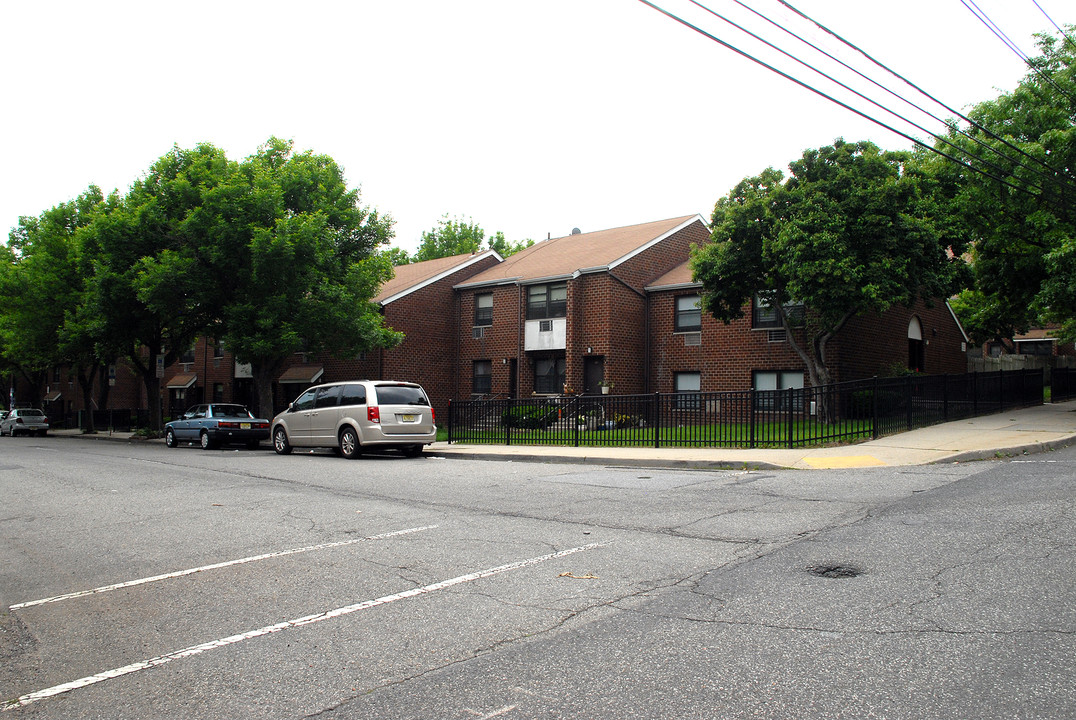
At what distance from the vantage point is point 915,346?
2888 centimetres

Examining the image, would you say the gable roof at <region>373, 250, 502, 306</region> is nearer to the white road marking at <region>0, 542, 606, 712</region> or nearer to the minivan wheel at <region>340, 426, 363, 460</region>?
the minivan wheel at <region>340, 426, 363, 460</region>

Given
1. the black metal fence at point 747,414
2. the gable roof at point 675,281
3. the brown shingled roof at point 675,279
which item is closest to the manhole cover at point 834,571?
the black metal fence at point 747,414

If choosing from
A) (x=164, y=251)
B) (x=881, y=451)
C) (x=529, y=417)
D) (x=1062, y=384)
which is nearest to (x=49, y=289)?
(x=164, y=251)

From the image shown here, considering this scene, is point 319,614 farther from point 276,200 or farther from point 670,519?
point 276,200

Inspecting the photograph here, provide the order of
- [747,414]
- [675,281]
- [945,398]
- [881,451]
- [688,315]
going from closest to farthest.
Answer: [881,451], [747,414], [945,398], [688,315], [675,281]

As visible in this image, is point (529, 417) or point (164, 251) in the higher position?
point (164, 251)

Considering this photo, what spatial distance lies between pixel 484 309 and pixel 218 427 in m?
12.1

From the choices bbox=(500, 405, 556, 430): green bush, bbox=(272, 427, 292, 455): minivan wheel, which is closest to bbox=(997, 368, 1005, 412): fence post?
bbox=(500, 405, 556, 430): green bush

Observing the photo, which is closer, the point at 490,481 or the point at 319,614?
the point at 319,614

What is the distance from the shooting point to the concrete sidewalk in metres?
13.1

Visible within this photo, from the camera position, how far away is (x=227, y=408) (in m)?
25.1

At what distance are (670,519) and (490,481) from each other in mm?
4677

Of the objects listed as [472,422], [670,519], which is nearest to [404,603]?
[670,519]

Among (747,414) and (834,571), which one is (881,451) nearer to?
(747,414)
